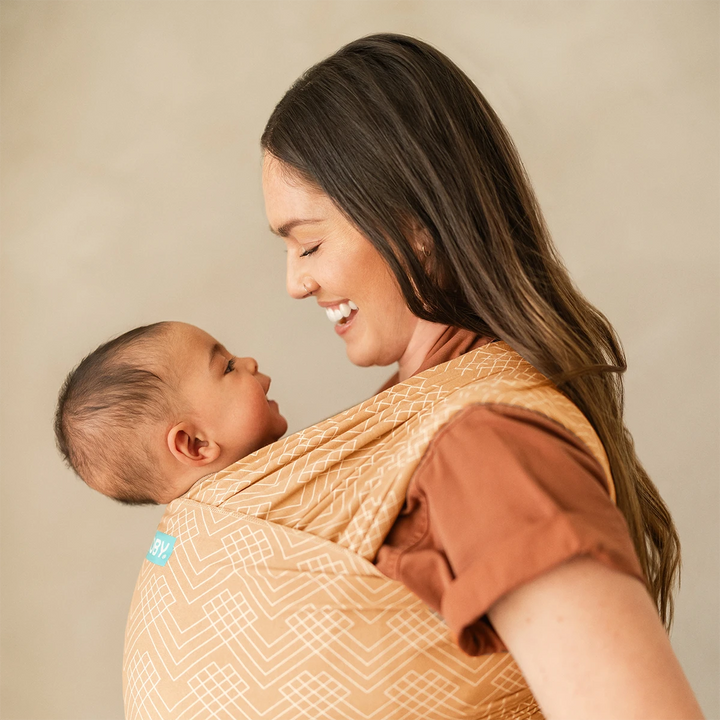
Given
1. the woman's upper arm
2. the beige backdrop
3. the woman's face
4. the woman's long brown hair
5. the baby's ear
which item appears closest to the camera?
the woman's upper arm

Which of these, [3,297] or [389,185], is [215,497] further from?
[3,297]

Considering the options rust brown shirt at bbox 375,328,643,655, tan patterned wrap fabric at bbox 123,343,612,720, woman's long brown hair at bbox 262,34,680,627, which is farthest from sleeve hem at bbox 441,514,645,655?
woman's long brown hair at bbox 262,34,680,627

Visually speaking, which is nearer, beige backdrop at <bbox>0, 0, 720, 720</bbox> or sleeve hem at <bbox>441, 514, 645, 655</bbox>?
sleeve hem at <bbox>441, 514, 645, 655</bbox>

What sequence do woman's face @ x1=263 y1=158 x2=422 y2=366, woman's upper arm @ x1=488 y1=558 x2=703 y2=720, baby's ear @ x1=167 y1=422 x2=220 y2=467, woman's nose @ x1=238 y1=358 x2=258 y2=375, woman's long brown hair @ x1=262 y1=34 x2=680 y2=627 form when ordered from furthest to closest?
woman's nose @ x1=238 y1=358 x2=258 y2=375
baby's ear @ x1=167 y1=422 x2=220 y2=467
woman's face @ x1=263 y1=158 x2=422 y2=366
woman's long brown hair @ x1=262 y1=34 x2=680 y2=627
woman's upper arm @ x1=488 y1=558 x2=703 y2=720

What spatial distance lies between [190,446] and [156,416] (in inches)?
3.3

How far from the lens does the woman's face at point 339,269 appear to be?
3.74 feet

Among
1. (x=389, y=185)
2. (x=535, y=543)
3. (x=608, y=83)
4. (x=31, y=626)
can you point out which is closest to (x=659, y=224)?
(x=608, y=83)

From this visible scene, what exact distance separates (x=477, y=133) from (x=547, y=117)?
0.90 meters

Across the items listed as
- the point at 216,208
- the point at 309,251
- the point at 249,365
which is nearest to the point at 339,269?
→ the point at 309,251

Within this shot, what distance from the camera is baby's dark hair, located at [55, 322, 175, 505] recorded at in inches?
49.8

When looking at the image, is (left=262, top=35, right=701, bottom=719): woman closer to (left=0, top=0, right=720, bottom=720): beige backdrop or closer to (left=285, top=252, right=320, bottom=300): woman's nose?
Answer: (left=285, top=252, right=320, bottom=300): woman's nose

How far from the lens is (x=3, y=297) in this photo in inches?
73.2

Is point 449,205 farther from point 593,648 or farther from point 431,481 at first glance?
point 593,648

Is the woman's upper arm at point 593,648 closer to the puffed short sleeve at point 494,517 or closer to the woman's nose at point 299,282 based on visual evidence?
the puffed short sleeve at point 494,517
